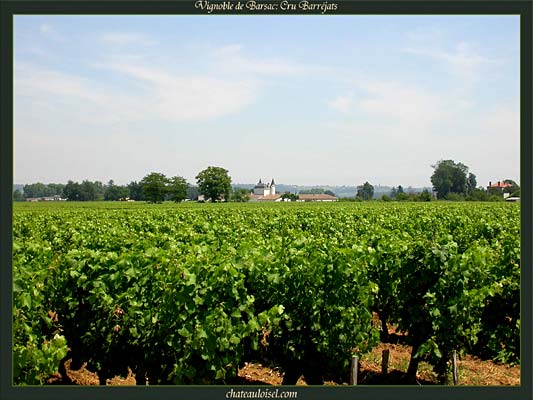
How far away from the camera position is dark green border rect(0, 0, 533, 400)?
434cm

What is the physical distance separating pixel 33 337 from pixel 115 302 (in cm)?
103

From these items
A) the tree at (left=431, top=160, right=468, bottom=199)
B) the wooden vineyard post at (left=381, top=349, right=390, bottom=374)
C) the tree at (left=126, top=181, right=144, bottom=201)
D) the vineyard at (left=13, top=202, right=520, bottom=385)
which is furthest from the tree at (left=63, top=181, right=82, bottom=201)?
the tree at (left=126, top=181, right=144, bottom=201)

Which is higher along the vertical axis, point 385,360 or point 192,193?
point 192,193

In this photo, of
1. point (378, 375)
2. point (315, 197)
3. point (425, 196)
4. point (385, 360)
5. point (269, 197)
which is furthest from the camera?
point (269, 197)

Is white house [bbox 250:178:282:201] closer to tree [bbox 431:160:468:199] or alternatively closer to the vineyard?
tree [bbox 431:160:468:199]

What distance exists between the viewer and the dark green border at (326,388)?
4336 millimetres

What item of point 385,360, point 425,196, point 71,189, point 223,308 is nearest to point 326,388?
point 223,308

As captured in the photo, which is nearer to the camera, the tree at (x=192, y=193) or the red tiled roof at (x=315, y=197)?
the tree at (x=192, y=193)

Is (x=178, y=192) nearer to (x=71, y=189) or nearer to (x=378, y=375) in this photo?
(x=71, y=189)

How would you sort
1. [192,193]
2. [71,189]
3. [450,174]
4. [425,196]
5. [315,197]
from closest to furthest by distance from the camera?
[71,189], [450,174], [192,193], [425,196], [315,197]

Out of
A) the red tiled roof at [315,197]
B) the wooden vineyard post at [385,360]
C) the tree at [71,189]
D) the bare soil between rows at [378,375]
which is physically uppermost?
the red tiled roof at [315,197]

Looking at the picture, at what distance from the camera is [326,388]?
4.34 m

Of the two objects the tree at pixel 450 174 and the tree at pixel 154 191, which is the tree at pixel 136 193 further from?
the tree at pixel 450 174

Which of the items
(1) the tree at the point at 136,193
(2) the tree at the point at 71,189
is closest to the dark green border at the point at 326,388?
(2) the tree at the point at 71,189
